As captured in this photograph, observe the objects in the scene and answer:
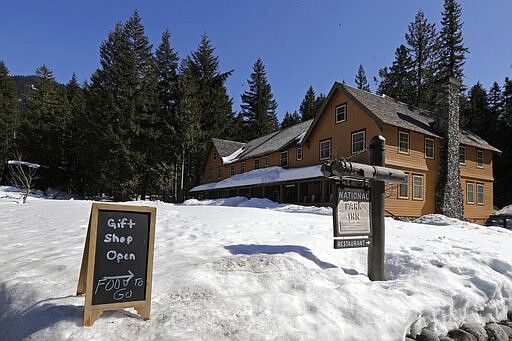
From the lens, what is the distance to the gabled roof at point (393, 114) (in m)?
19.6

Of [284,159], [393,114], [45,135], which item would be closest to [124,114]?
[45,135]

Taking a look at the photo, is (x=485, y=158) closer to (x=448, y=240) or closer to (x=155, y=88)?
(x=448, y=240)

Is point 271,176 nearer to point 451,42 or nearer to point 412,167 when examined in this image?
point 412,167

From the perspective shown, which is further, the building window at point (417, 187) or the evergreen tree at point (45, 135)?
the evergreen tree at point (45, 135)

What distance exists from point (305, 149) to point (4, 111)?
4335 cm

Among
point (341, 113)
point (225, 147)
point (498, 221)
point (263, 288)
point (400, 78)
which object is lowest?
point (498, 221)

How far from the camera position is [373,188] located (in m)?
5.56

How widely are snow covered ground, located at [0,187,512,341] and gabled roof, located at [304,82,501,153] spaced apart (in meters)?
13.3

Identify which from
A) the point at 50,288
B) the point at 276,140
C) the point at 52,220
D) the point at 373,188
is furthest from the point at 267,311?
the point at 276,140

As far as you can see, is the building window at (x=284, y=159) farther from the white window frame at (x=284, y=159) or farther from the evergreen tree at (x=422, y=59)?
the evergreen tree at (x=422, y=59)

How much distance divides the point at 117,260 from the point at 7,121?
174 ft

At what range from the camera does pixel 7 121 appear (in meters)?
44.9

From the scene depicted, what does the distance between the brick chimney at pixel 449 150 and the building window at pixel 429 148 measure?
2.26 ft

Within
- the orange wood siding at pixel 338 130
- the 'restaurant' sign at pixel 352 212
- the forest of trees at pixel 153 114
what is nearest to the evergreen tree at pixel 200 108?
the forest of trees at pixel 153 114
